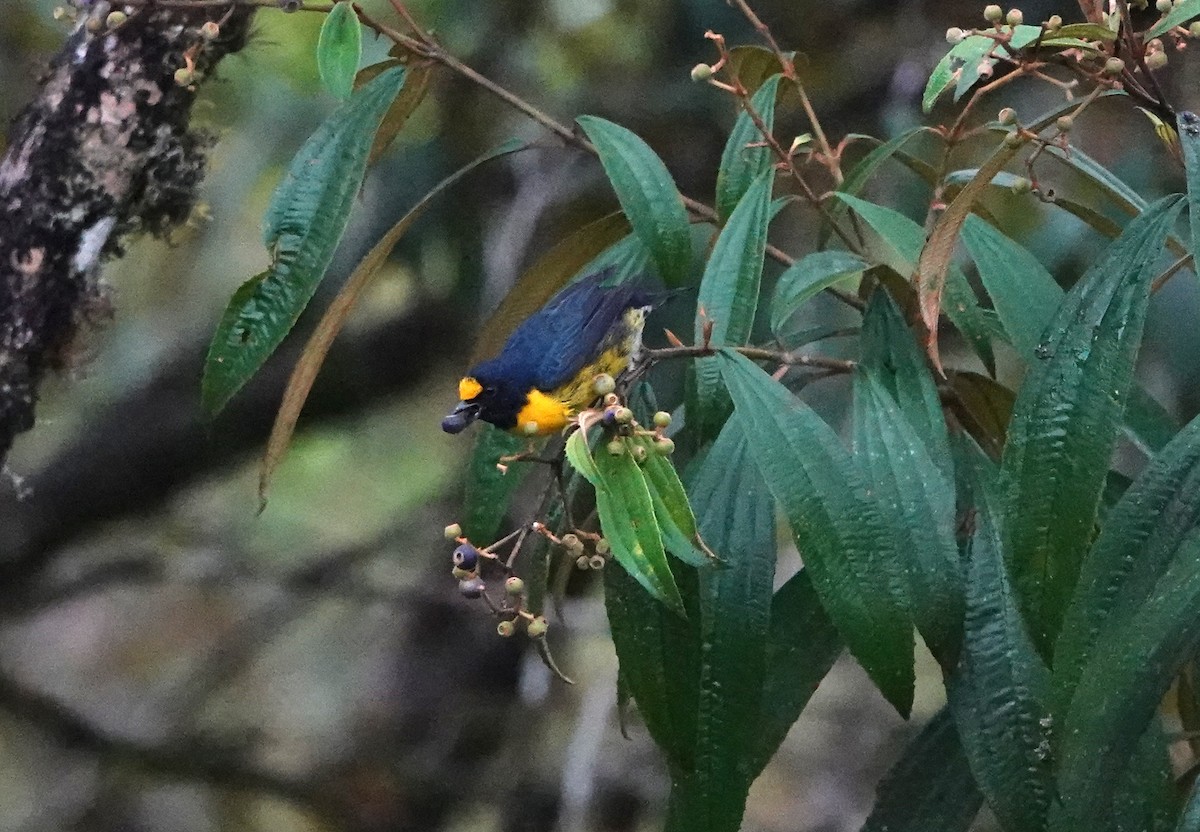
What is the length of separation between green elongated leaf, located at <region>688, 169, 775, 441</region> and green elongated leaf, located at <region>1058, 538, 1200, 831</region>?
1.09ft

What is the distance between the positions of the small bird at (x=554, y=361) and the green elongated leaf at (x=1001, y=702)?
39 centimetres

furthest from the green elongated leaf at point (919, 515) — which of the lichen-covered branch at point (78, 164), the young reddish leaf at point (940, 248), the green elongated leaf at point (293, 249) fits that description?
the lichen-covered branch at point (78, 164)

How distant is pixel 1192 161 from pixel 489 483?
2.19 feet

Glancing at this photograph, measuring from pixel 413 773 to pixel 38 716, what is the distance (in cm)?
66

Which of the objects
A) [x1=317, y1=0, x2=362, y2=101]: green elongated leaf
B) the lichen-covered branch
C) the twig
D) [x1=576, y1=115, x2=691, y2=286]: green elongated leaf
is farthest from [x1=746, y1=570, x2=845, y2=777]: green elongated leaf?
the lichen-covered branch

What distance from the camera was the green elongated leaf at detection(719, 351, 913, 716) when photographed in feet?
2.32

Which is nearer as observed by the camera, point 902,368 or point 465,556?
point 465,556

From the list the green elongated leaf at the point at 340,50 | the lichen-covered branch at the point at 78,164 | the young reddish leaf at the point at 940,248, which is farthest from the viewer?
the lichen-covered branch at the point at 78,164

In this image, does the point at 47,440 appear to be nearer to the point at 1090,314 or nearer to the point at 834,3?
the point at 834,3

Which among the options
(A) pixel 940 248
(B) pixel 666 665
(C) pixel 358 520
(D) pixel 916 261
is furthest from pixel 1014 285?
(C) pixel 358 520

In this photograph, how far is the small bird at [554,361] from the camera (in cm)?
102

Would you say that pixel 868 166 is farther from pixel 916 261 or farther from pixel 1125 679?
pixel 1125 679

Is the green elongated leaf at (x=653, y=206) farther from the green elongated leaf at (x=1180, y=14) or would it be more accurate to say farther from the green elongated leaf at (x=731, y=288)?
the green elongated leaf at (x=1180, y=14)

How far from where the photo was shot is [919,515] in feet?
2.56
